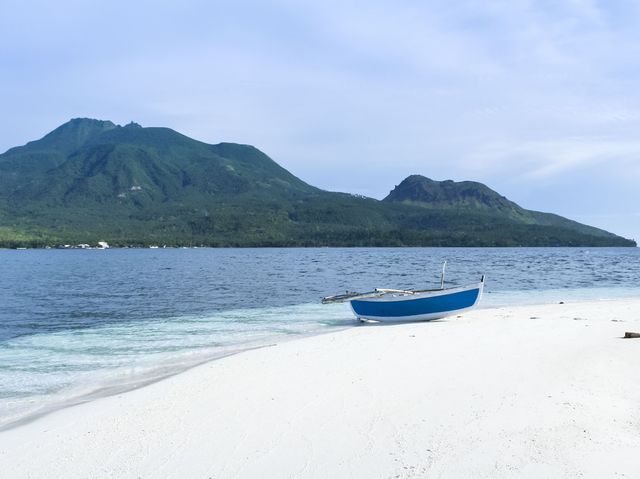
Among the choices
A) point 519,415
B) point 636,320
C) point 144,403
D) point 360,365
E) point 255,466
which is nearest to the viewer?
point 255,466

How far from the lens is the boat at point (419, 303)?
24.6 meters

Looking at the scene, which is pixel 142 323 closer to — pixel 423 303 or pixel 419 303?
pixel 419 303

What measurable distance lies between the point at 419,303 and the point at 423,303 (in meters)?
0.18

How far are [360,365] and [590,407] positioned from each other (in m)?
5.70

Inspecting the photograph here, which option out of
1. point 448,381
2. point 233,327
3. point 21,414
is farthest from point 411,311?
point 21,414

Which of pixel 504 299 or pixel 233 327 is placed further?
pixel 504 299

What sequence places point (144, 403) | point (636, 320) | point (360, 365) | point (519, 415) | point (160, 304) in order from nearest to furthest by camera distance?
point (519, 415) < point (144, 403) < point (360, 365) < point (636, 320) < point (160, 304)

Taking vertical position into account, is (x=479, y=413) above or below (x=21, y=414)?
above

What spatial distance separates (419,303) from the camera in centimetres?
2458

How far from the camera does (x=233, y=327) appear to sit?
24.5 metres

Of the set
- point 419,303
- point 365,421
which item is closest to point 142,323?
point 419,303

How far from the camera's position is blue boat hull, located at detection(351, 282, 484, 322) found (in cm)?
2458

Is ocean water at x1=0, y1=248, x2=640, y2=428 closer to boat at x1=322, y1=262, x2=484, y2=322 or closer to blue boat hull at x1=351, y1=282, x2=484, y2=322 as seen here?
boat at x1=322, y1=262, x2=484, y2=322

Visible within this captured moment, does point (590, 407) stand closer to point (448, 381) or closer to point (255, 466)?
point (448, 381)
